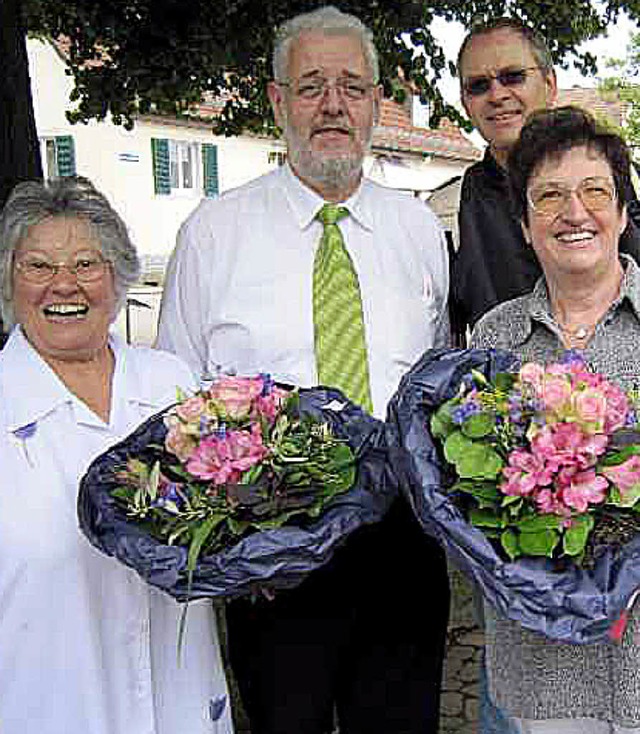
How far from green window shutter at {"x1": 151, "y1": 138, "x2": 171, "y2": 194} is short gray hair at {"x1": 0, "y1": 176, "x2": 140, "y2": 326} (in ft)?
55.9

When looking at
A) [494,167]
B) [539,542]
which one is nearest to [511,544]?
[539,542]

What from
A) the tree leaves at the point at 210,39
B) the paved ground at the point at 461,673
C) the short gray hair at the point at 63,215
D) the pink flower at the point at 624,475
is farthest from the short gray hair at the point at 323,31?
the tree leaves at the point at 210,39

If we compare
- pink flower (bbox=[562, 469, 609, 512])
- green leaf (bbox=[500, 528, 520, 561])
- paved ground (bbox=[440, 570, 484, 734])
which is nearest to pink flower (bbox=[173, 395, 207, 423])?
green leaf (bbox=[500, 528, 520, 561])

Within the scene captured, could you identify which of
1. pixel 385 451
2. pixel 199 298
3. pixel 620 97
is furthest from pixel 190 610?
pixel 620 97

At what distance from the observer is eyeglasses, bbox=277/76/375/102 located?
10.9 feet

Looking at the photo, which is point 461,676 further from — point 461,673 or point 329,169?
point 329,169

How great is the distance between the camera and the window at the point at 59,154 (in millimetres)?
17922

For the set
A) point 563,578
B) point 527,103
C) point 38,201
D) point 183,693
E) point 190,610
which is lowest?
point 183,693

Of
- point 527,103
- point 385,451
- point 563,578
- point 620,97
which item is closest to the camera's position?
point 563,578

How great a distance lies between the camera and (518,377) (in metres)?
2.32

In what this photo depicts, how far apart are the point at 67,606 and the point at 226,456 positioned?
0.67 metres

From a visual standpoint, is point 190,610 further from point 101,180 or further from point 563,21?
point 101,180

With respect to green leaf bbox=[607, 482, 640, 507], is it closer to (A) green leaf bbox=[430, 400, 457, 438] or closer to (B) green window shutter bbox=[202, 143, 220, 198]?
(A) green leaf bbox=[430, 400, 457, 438]

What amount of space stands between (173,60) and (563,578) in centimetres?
764
